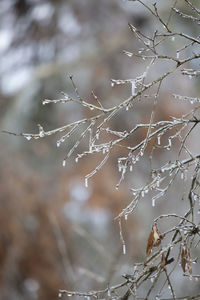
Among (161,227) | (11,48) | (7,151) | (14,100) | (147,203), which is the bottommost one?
(161,227)

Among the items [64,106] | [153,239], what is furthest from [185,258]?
[64,106]

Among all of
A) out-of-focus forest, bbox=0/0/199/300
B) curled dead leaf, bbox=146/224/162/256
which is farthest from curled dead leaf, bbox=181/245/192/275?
out-of-focus forest, bbox=0/0/199/300

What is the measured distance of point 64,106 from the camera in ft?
30.0

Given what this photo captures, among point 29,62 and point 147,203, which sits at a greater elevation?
point 29,62

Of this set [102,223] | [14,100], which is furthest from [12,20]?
[102,223]

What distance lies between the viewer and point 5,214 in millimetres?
7688

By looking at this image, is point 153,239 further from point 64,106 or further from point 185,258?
point 64,106

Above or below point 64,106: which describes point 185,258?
below

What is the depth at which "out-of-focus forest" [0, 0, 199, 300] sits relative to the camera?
26.0 ft

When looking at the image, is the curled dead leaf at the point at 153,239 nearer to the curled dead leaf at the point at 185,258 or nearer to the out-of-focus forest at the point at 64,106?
the curled dead leaf at the point at 185,258

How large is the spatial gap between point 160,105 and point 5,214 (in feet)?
10.8

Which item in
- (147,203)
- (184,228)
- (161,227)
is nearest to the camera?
(184,228)

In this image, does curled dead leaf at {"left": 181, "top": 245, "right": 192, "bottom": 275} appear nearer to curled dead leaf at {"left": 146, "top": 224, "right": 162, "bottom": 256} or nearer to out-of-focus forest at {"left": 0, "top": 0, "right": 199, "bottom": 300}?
curled dead leaf at {"left": 146, "top": 224, "right": 162, "bottom": 256}

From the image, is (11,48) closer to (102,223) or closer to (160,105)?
(160,105)
